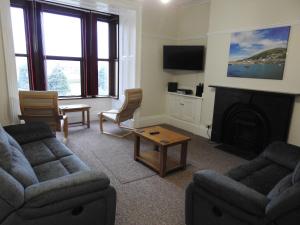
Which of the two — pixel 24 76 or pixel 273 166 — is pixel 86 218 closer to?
pixel 273 166

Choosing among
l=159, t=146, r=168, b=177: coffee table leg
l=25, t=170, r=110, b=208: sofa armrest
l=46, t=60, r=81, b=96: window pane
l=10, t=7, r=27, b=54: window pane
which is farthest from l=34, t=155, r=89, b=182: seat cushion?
l=10, t=7, r=27, b=54: window pane

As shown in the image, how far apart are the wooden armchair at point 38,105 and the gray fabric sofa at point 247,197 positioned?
2.61 m

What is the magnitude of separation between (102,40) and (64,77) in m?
1.32

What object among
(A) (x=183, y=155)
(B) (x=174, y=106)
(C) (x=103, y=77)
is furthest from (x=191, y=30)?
(A) (x=183, y=155)

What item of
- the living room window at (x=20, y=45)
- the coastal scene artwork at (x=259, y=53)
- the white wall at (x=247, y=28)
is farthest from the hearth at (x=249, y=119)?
the living room window at (x=20, y=45)

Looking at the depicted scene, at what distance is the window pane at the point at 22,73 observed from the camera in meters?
4.38

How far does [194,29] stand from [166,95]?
5.37 feet

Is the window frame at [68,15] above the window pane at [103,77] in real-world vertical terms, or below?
above

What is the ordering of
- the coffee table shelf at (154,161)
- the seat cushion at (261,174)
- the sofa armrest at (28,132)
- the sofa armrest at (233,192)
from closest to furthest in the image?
the sofa armrest at (233,192)
the seat cushion at (261,174)
the sofa armrest at (28,132)
the coffee table shelf at (154,161)

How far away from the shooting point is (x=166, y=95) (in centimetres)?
521

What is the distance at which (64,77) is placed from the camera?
4984 mm

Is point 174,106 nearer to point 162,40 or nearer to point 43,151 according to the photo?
point 162,40

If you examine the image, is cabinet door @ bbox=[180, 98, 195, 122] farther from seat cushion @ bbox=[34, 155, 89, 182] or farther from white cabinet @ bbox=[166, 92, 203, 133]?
seat cushion @ bbox=[34, 155, 89, 182]

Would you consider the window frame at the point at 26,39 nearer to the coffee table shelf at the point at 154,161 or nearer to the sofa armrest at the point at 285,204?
the coffee table shelf at the point at 154,161
